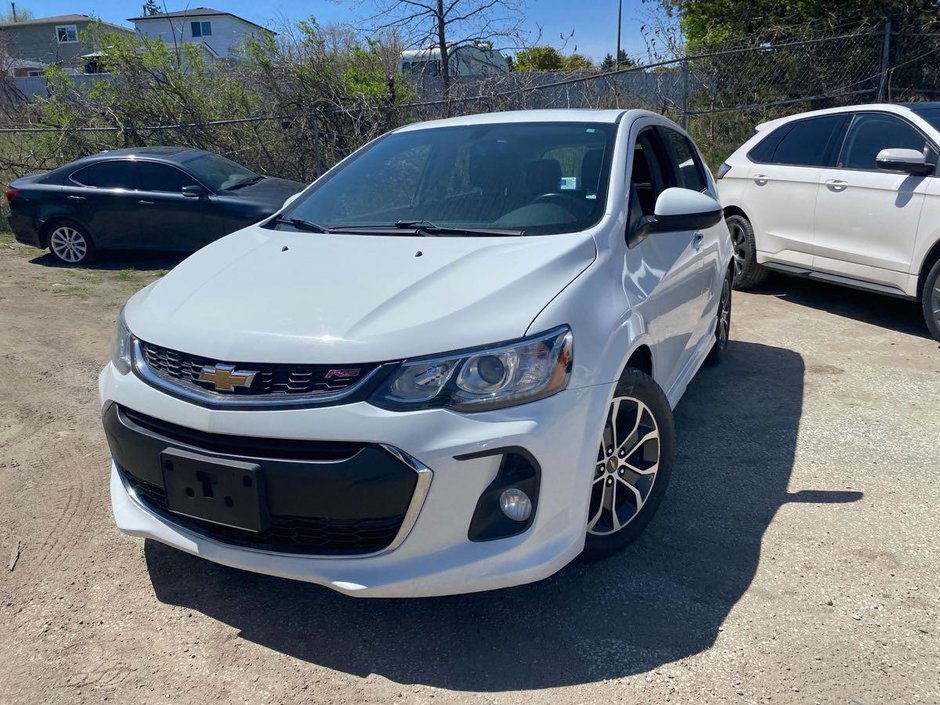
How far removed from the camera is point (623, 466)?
297cm

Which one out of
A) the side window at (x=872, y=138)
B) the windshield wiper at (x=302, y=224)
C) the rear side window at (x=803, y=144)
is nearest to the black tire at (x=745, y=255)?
the rear side window at (x=803, y=144)

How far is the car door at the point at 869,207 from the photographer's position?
19.0 feet

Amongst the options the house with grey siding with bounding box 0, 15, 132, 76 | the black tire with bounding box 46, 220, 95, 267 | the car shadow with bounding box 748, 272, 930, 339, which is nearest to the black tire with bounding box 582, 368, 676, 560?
the car shadow with bounding box 748, 272, 930, 339

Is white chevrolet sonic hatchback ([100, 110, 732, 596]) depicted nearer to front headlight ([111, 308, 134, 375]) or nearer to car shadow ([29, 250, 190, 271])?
front headlight ([111, 308, 134, 375])

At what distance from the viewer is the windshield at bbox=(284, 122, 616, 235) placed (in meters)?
3.34

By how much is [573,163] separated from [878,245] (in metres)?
3.60

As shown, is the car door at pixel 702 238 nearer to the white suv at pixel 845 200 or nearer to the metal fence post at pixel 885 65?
the white suv at pixel 845 200

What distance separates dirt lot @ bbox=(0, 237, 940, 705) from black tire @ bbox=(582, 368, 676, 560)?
0.18m

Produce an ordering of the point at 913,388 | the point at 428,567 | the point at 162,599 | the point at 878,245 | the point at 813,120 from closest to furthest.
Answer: the point at 428,567, the point at 162,599, the point at 913,388, the point at 878,245, the point at 813,120

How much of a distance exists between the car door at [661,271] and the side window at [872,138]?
2.86 m

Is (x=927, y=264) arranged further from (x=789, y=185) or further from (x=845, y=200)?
(x=789, y=185)

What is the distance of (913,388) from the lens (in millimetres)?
4902

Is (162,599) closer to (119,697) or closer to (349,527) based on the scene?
(119,697)

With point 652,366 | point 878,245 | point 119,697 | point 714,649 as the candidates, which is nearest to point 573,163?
point 652,366
